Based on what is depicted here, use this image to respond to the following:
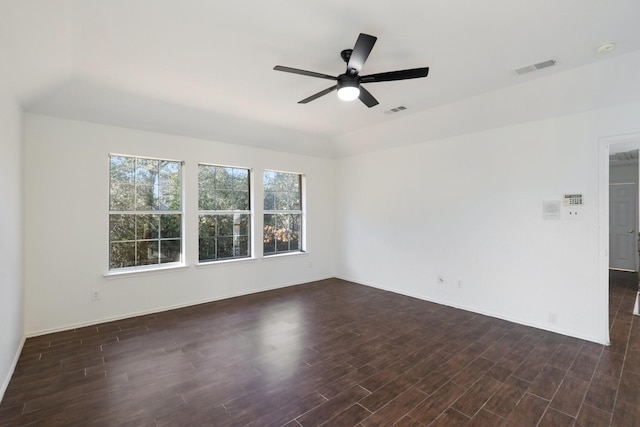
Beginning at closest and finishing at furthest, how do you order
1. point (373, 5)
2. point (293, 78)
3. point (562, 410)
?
point (373, 5) → point (562, 410) → point (293, 78)

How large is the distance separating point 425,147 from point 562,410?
364 cm

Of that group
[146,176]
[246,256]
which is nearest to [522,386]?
[246,256]

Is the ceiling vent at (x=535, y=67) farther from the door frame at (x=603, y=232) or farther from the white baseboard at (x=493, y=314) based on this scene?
the white baseboard at (x=493, y=314)

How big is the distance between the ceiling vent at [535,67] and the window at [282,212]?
3.94 metres

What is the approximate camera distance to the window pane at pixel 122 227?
4016mm

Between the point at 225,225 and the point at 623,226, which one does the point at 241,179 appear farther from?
the point at 623,226

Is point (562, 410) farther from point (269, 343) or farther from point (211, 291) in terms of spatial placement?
point (211, 291)

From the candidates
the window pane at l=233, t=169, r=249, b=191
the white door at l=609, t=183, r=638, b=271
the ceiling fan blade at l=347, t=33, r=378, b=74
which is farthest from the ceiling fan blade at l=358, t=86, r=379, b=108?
the white door at l=609, t=183, r=638, b=271

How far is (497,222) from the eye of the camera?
407cm

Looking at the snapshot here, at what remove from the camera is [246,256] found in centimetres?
529

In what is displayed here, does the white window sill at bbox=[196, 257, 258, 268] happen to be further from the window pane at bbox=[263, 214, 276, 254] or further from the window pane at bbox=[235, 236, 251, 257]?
the window pane at bbox=[263, 214, 276, 254]

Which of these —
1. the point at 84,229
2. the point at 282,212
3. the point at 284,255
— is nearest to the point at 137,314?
the point at 84,229

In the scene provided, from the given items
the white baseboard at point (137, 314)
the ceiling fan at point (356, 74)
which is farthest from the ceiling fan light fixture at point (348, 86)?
the white baseboard at point (137, 314)

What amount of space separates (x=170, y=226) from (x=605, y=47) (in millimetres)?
5268
